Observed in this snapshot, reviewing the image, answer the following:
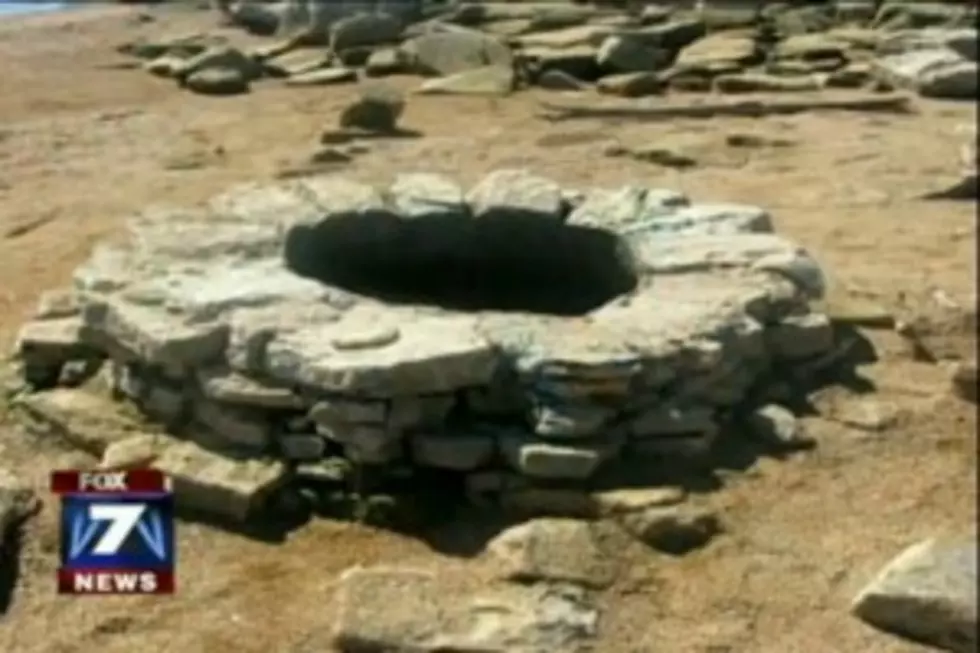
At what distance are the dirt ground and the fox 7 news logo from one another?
0.05 m

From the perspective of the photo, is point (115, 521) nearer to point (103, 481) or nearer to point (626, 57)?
point (103, 481)

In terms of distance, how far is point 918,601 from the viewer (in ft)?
13.0

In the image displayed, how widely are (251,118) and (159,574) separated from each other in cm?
602

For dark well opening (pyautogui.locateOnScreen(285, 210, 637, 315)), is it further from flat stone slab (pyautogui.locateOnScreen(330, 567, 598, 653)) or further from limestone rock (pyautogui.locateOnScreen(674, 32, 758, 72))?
limestone rock (pyautogui.locateOnScreen(674, 32, 758, 72))

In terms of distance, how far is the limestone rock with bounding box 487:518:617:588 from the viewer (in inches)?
171

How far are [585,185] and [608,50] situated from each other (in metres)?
3.17


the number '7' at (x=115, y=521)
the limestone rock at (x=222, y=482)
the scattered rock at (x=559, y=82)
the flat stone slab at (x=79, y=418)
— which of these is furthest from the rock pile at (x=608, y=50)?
the number '7' at (x=115, y=521)

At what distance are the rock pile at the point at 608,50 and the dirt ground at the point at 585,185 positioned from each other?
406 millimetres

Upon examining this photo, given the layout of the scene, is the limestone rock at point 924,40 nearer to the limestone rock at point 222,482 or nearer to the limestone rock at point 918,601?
the limestone rock at point 222,482

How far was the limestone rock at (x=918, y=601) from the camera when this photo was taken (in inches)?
152

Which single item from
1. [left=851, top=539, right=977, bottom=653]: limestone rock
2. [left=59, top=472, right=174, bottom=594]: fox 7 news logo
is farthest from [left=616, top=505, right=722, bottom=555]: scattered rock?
[left=59, top=472, right=174, bottom=594]: fox 7 news logo

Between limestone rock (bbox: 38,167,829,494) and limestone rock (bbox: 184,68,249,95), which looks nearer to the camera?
limestone rock (bbox: 38,167,829,494)

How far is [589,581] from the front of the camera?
4324mm

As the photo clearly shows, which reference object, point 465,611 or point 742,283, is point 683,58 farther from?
point 465,611
